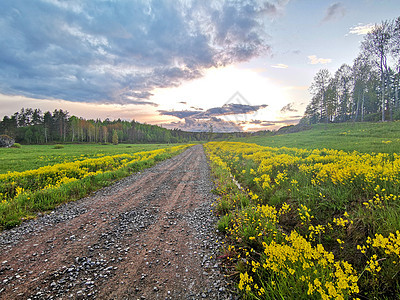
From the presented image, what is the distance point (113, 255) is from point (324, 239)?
5.33 m

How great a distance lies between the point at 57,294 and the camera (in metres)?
3.15

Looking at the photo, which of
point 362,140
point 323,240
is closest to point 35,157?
point 323,240

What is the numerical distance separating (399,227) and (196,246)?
439 cm

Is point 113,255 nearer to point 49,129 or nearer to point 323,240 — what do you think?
point 323,240

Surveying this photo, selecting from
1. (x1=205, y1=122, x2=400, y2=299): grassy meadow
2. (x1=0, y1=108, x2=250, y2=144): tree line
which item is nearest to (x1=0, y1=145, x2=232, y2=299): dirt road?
(x1=205, y1=122, x2=400, y2=299): grassy meadow

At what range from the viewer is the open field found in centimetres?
257

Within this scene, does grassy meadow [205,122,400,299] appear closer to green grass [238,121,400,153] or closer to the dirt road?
the dirt road

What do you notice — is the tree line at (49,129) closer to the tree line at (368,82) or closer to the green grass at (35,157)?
the green grass at (35,157)

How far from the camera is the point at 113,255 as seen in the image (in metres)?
4.29

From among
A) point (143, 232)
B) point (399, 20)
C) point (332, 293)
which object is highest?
point (399, 20)

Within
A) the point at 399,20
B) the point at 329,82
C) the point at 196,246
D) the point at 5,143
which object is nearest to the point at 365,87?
the point at 329,82

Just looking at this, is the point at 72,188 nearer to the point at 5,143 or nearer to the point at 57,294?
the point at 57,294

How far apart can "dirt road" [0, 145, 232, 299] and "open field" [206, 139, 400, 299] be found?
33.5 inches

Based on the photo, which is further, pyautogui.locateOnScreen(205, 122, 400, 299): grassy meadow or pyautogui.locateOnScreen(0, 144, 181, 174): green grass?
pyautogui.locateOnScreen(0, 144, 181, 174): green grass
